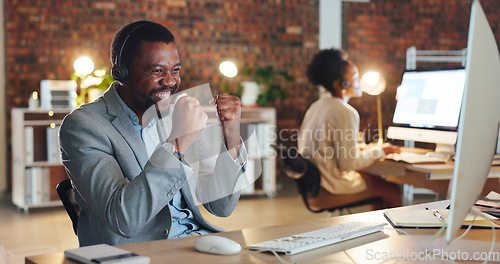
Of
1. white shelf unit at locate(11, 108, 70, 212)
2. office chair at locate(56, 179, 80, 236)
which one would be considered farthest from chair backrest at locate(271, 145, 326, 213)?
white shelf unit at locate(11, 108, 70, 212)

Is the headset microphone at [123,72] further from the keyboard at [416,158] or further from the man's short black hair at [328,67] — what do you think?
the man's short black hair at [328,67]

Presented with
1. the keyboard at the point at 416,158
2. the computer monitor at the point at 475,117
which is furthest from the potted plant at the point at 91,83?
the computer monitor at the point at 475,117

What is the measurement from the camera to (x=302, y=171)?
3.07 metres

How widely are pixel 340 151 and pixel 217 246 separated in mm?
1984

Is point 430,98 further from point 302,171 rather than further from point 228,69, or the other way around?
point 228,69

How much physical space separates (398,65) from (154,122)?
507 cm

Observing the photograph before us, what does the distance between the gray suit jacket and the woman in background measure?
148 cm

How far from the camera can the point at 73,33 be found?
5.31 metres

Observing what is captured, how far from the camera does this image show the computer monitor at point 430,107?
279cm

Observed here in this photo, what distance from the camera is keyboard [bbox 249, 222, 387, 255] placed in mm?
1090

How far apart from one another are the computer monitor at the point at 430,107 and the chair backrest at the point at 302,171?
59cm

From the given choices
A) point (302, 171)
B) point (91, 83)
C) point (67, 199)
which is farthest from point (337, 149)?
point (91, 83)

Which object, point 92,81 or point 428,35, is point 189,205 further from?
point 428,35

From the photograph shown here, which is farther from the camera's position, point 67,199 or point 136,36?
point 67,199
